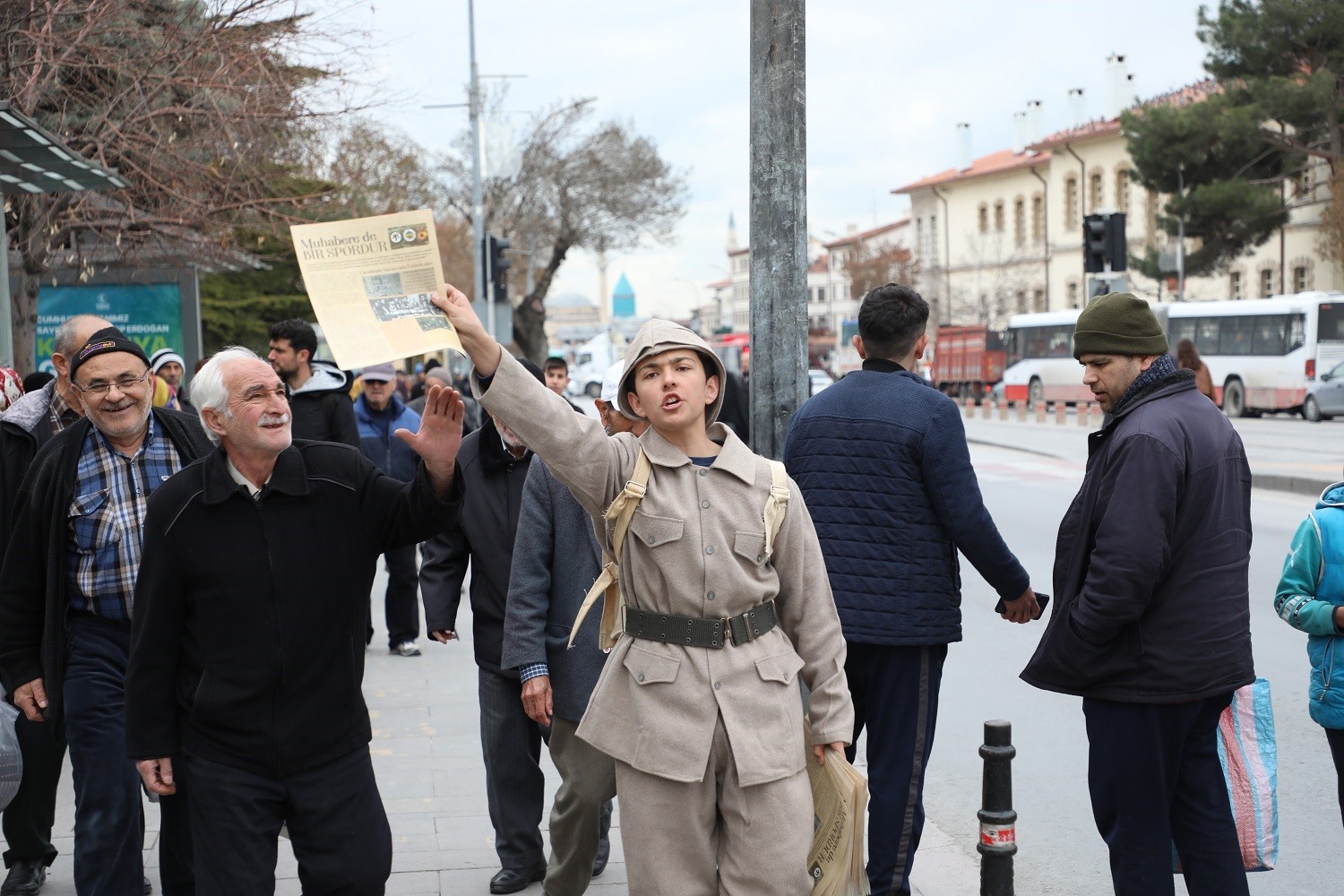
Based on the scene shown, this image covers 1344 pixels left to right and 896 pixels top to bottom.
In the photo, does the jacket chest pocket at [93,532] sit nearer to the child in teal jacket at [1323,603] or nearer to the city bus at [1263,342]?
the child in teal jacket at [1323,603]

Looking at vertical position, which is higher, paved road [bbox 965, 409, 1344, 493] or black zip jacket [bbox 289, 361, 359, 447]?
black zip jacket [bbox 289, 361, 359, 447]

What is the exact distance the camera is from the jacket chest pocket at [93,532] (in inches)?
180

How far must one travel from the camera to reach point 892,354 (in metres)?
4.96

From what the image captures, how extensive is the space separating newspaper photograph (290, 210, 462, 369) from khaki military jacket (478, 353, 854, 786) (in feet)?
1.28

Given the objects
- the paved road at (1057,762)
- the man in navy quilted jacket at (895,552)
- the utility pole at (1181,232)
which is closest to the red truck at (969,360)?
the utility pole at (1181,232)

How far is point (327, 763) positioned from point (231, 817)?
0.26 metres

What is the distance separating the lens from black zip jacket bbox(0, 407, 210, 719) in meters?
4.54

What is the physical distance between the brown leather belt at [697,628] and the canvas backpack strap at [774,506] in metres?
0.17

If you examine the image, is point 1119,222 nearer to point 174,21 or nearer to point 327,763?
point 174,21

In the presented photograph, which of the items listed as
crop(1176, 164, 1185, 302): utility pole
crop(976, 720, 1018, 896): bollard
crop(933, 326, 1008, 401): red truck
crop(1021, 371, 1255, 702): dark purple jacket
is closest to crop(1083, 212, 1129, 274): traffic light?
crop(1021, 371, 1255, 702): dark purple jacket

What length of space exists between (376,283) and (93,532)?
188cm

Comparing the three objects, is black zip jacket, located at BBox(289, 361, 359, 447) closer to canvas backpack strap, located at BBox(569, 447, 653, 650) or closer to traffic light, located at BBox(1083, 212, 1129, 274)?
canvas backpack strap, located at BBox(569, 447, 653, 650)

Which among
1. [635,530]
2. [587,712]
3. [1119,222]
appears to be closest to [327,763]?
[587,712]

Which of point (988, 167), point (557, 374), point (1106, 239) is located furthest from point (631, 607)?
point (988, 167)
